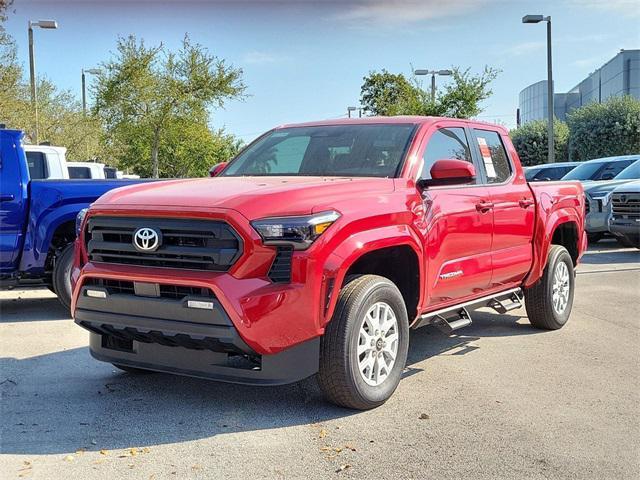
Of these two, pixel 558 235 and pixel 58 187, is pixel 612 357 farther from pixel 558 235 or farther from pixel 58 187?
pixel 58 187

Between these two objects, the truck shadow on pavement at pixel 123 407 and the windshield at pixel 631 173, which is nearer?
the truck shadow on pavement at pixel 123 407

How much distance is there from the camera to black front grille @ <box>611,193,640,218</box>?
13.4 m

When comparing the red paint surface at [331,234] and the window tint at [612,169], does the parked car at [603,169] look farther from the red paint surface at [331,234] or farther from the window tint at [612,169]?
the red paint surface at [331,234]

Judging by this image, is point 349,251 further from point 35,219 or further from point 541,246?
point 35,219

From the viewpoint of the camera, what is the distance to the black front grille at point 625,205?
13406 mm

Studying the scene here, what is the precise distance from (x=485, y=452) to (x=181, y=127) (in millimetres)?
24196

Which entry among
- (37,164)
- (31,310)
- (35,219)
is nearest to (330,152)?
(35,219)

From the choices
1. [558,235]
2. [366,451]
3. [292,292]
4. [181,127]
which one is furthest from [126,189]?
[181,127]

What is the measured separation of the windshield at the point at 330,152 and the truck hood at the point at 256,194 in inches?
14.1

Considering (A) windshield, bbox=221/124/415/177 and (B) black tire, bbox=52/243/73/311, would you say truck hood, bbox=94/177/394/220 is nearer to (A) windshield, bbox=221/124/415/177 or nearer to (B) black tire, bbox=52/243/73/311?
(A) windshield, bbox=221/124/415/177

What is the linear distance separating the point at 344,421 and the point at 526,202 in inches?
120

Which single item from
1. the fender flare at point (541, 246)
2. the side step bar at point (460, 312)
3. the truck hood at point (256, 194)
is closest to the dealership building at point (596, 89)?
the fender flare at point (541, 246)

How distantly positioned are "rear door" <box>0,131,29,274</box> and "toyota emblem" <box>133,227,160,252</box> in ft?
13.0

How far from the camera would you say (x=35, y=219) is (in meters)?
7.78
